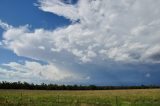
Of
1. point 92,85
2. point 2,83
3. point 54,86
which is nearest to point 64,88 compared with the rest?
point 54,86

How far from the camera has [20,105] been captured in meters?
38.6

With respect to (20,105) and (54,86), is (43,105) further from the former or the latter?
(54,86)

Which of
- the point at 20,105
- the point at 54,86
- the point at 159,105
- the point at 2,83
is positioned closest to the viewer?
the point at 20,105

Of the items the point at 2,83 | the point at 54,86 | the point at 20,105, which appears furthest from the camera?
the point at 54,86

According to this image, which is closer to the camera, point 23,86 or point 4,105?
point 4,105

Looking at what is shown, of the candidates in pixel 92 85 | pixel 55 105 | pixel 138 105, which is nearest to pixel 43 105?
pixel 55 105

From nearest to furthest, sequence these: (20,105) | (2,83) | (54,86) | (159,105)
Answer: (20,105), (159,105), (2,83), (54,86)

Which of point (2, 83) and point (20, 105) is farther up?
point (2, 83)

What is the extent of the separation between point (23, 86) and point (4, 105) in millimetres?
102022

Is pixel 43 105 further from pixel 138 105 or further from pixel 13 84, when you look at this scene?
pixel 13 84

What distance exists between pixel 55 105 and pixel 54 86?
103140mm

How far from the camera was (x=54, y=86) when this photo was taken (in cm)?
14300

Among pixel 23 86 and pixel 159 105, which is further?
pixel 23 86

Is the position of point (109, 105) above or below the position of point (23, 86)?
below
